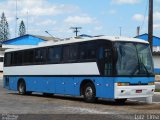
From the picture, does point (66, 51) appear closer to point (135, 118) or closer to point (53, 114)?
point (53, 114)

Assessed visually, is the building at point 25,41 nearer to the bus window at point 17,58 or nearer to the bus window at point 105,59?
the bus window at point 17,58

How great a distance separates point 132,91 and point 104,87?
1.23m

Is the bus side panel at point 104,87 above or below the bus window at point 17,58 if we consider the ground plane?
below

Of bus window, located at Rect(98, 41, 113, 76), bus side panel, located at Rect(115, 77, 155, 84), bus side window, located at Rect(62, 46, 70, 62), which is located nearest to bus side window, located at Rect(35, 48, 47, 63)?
bus side window, located at Rect(62, 46, 70, 62)

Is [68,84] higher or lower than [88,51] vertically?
lower

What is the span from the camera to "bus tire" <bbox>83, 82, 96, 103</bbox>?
794 inches

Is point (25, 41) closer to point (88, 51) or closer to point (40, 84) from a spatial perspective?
point (40, 84)

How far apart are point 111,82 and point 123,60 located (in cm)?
107

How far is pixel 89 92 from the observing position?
2048 centimetres

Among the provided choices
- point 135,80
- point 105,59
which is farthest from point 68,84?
point 135,80

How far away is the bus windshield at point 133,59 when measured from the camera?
1906cm

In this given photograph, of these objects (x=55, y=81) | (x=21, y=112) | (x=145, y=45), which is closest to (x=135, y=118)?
(x=21, y=112)

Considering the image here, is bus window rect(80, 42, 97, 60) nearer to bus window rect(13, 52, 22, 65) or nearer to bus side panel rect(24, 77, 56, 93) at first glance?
bus side panel rect(24, 77, 56, 93)

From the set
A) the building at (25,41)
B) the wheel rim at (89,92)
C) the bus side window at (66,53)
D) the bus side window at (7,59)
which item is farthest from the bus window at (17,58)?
the building at (25,41)
